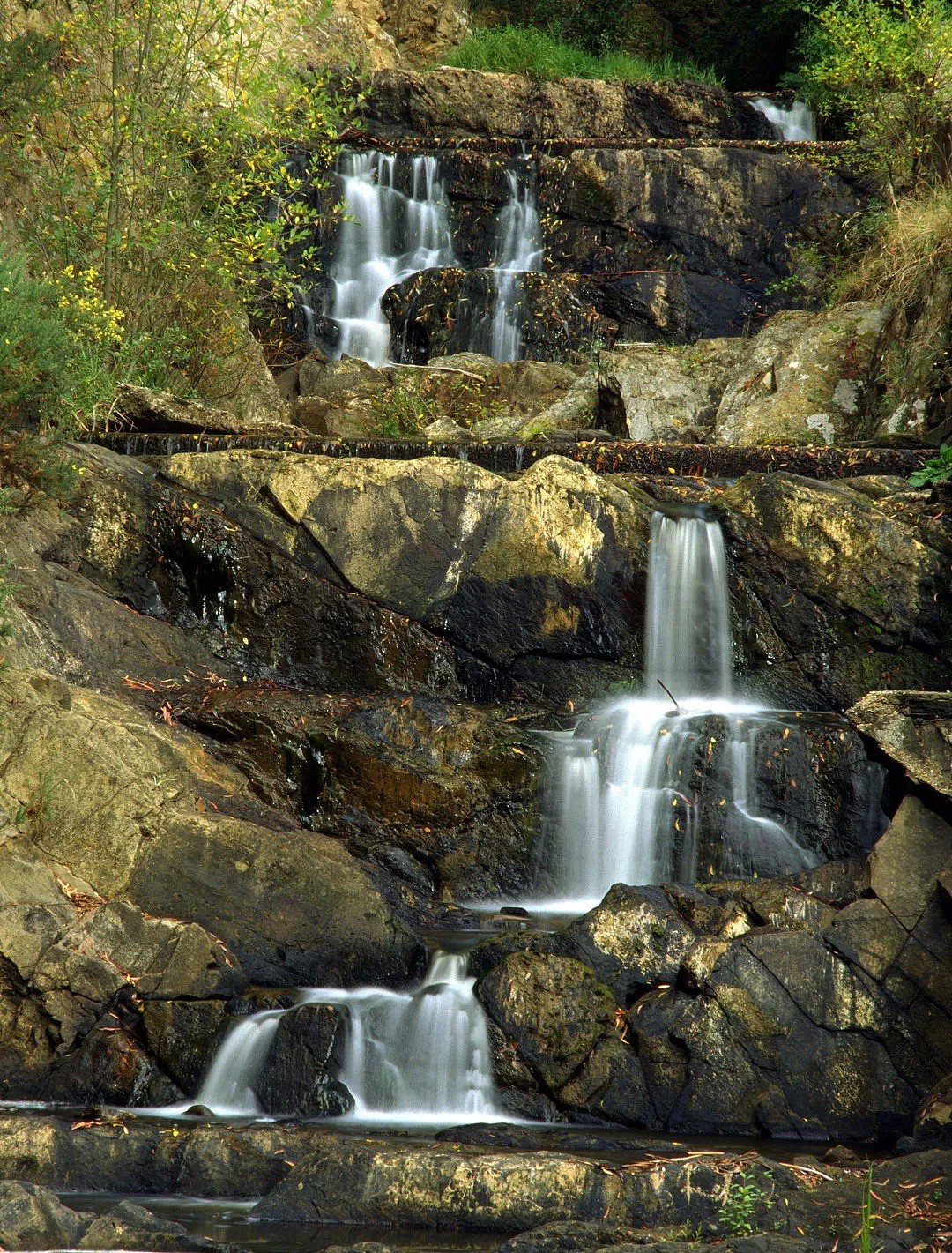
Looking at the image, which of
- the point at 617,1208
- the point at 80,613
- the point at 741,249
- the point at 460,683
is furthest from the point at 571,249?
the point at 617,1208

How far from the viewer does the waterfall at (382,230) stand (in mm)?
17031

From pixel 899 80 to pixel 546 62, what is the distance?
25.5ft

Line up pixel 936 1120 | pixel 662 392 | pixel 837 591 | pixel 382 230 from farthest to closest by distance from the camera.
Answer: pixel 382 230, pixel 662 392, pixel 837 591, pixel 936 1120

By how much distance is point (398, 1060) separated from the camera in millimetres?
6516

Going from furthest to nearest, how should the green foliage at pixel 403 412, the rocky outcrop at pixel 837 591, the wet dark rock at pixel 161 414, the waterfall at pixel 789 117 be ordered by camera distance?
the waterfall at pixel 789 117 → the green foliage at pixel 403 412 → the wet dark rock at pixel 161 414 → the rocky outcrop at pixel 837 591

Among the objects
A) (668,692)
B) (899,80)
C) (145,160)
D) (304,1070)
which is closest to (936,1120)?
(304,1070)

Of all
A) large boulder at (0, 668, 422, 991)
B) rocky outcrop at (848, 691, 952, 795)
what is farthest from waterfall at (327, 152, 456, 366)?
rocky outcrop at (848, 691, 952, 795)

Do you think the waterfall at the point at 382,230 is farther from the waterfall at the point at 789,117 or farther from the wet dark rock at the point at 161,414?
the waterfall at the point at 789,117

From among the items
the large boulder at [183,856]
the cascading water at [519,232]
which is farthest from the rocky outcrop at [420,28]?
the large boulder at [183,856]

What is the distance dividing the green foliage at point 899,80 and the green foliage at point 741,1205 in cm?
1297

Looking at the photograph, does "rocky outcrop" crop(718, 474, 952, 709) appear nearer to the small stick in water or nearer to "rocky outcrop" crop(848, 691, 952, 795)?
the small stick in water

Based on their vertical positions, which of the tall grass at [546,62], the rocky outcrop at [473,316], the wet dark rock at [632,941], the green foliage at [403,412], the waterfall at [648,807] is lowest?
the wet dark rock at [632,941]

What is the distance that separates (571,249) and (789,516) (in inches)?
344

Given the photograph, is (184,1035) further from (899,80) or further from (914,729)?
(899,80)
